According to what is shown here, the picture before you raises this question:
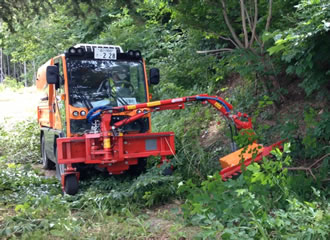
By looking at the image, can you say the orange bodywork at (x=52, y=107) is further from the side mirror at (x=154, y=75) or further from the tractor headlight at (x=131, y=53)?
the tractor headlight at (x=131, y=53)

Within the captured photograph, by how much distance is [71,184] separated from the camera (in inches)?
281

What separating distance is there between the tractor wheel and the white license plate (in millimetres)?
2417

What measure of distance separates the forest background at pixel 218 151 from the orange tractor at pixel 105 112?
1.50 feet

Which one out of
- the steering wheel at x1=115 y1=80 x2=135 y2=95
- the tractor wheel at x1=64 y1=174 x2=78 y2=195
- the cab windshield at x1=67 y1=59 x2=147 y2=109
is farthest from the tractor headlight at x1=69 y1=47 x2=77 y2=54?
the tractor wheel at x1=64 y1=174 x2=78 y2=195

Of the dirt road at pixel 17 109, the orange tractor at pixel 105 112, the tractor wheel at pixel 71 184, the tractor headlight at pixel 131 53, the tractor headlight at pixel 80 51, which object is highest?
the tractor headlight at pixel 80 51

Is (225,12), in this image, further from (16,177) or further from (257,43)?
(16,177)

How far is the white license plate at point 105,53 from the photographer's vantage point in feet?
26.3

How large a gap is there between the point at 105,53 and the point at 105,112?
1.68 metres

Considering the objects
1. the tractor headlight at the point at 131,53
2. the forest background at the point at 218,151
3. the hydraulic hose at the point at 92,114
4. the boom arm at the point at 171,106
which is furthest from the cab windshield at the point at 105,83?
the forest background at the point at 218,151

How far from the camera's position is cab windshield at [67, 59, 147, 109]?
307 inches

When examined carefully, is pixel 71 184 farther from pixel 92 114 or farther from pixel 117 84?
pixel 117 84

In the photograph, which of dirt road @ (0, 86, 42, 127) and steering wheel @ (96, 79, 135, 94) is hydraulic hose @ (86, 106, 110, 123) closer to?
steering wheel @ (96, 79, 135, 94)

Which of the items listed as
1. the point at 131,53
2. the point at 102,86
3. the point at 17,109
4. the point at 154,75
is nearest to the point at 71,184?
the point at 102,86

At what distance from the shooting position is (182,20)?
7.88m
